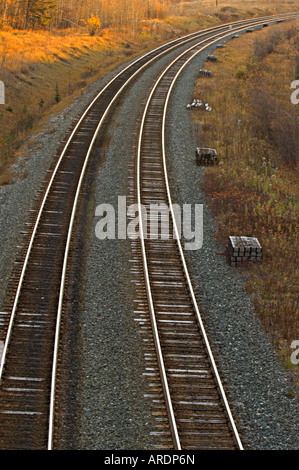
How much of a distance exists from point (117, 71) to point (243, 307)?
88.7 ft

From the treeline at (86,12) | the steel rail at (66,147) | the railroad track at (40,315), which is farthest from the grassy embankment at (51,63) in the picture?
the railroad track at (40,315)

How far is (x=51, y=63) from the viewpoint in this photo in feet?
139

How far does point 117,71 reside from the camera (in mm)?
36000

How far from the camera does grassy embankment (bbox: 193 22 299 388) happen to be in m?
13.0

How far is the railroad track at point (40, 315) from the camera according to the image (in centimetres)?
895

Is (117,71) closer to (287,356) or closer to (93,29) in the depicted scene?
(93,29)
